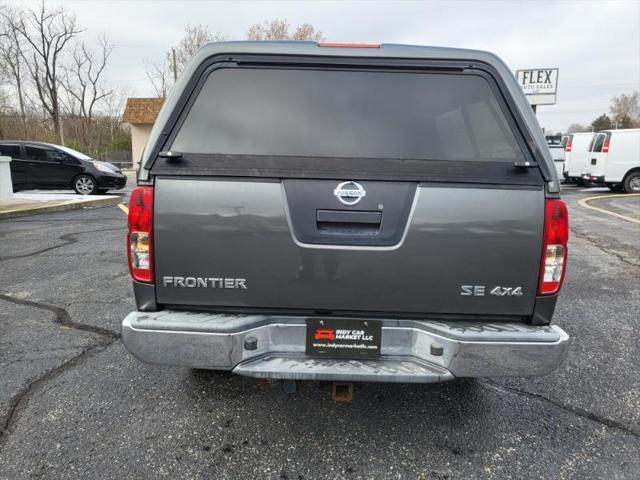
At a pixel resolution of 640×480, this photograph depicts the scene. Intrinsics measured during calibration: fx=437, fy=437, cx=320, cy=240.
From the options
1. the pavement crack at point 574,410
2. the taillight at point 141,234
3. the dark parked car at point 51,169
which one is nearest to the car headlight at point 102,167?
the dark parked car at point 51,169

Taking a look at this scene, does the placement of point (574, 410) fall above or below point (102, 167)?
below

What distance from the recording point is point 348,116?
7.47 feet

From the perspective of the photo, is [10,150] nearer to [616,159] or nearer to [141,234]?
[141,234]

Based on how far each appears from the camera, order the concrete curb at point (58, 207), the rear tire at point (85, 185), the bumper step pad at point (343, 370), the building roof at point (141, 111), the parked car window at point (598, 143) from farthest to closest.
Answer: the building roof at point (141, 111) < the parked car window at point (598, 143) < the rear tire at point (85, 185) < the concrete curb at point (58, 207) < the bumper step pad at point (343, 370)

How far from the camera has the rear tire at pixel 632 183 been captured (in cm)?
1641

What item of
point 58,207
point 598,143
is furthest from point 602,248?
point 58,207

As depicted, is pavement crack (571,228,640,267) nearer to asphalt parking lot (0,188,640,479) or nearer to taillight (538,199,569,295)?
asphalt parking lot (0,188,640,479)

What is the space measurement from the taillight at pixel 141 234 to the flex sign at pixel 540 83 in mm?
19851

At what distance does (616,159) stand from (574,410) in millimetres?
16886

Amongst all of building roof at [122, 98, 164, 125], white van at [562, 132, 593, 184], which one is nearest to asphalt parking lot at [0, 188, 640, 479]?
white van at [562, 132, 593, 184]

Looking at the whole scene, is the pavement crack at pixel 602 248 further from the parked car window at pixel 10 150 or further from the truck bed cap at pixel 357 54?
the parked car window at pixel 10 150

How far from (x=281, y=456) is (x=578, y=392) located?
6.86ft

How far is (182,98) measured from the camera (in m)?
2.25

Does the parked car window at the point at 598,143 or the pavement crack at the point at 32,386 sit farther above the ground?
the parked car window at the point at 598,143
